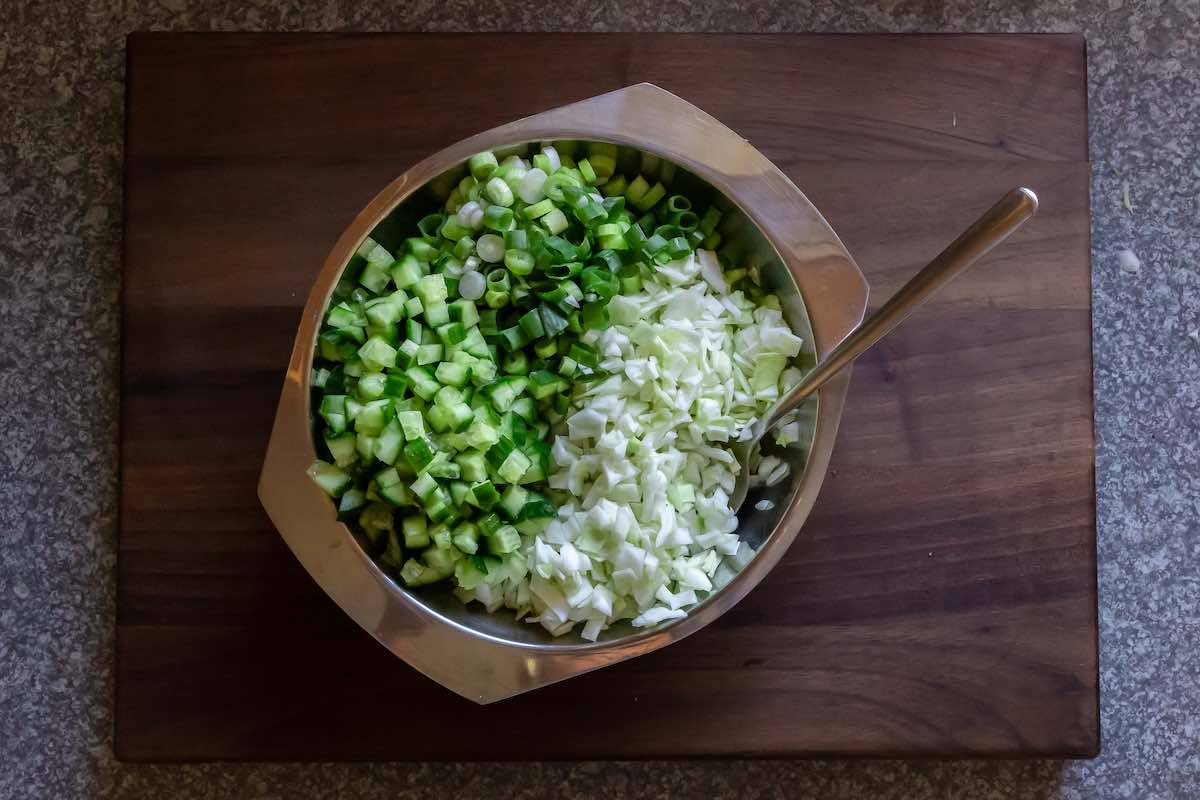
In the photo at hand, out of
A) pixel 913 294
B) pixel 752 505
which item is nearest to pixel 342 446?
pixel 752 505

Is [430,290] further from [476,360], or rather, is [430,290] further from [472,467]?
[472,467]

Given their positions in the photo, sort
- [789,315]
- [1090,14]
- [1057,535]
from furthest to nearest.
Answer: [1090,14] < [1057,535] < [789,315]

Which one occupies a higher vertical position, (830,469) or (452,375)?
(452,375)

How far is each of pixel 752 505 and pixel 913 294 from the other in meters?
0.40

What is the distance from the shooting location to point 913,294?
33.3 inches

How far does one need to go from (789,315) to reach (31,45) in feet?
3.33

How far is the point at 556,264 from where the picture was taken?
3.57ft

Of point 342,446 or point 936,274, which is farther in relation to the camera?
point 342,446

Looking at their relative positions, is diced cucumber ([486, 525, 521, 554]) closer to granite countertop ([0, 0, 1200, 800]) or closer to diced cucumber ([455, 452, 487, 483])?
diced cucumber ([455, 452, 487, 483])

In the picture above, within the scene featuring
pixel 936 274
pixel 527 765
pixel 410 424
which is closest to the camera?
pixel 936 274

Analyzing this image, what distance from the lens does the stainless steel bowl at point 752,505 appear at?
106 centimetres

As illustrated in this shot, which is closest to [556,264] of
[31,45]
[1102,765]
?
[31,45]

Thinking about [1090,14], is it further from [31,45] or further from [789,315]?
[31,45]

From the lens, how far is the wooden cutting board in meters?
1.23
